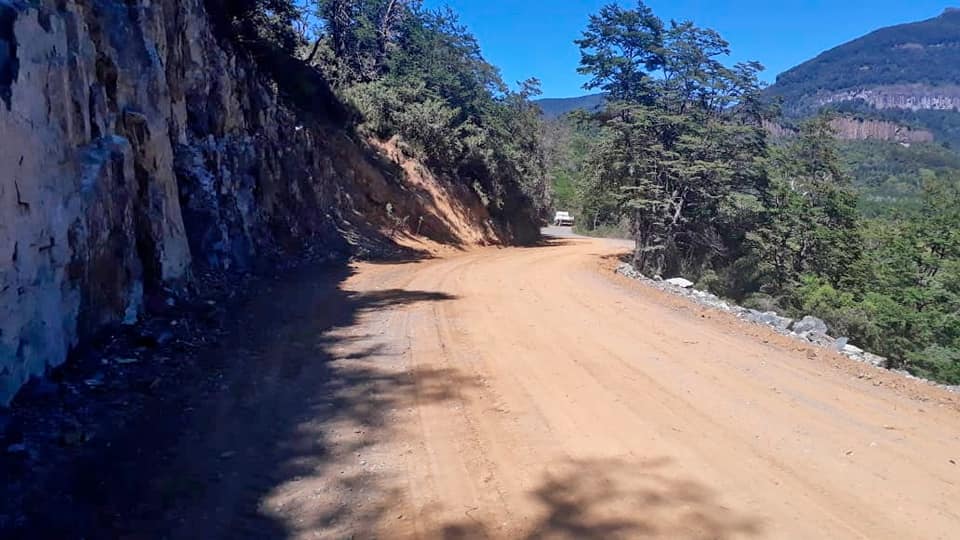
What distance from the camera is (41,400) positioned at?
184 inches

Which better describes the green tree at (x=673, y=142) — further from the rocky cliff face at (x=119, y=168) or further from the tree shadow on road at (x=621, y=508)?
the tree shadow on road at (x=621, y=508)

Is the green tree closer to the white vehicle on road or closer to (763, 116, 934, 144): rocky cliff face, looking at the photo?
the white vehicle on road

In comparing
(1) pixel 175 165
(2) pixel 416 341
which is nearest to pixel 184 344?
(2) pixel 416 341

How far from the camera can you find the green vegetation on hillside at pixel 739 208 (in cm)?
1998

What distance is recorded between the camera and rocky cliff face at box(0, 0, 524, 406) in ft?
15.6

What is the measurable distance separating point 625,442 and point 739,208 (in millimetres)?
17428

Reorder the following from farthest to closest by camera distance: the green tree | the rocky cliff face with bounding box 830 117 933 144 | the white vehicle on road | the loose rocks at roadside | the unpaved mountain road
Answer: the rocky cliff face with bounding box 830 117 933 144 → the white vehicle on road → the green tree → the loose rocks at roadside → the unpaved mountain road

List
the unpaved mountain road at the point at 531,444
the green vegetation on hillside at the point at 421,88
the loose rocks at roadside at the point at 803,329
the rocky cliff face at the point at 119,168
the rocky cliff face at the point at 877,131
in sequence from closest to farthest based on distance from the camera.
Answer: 1. the unpaved mountain road at the point at 531,444
2. the rocky cliff face at the point at 119,168
3. the loose rocks at roadside at the point at 803,329
4. the green vegetation on hillside at the point at 421,88
5. the rocky cliff face at the point at 877,131

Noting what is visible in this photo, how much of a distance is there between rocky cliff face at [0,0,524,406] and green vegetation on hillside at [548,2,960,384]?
1102 cm

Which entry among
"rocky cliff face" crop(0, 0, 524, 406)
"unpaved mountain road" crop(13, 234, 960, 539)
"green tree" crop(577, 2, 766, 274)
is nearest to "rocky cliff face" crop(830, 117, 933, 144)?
"green tree" crop(577, 2, 766, 274)

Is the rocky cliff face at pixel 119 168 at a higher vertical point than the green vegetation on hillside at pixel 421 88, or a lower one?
lower

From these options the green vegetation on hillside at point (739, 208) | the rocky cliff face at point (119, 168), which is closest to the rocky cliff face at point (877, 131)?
the green vegetation on hillside at point (739, 208)

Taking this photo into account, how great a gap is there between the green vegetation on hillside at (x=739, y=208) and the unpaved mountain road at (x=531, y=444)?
509 inches

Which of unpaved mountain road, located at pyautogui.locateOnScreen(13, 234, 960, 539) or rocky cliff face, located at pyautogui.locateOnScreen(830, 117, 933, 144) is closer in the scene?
unpaved mountain road, located at pyautogui.locateOnScreen(13, 234, 960, 539)
